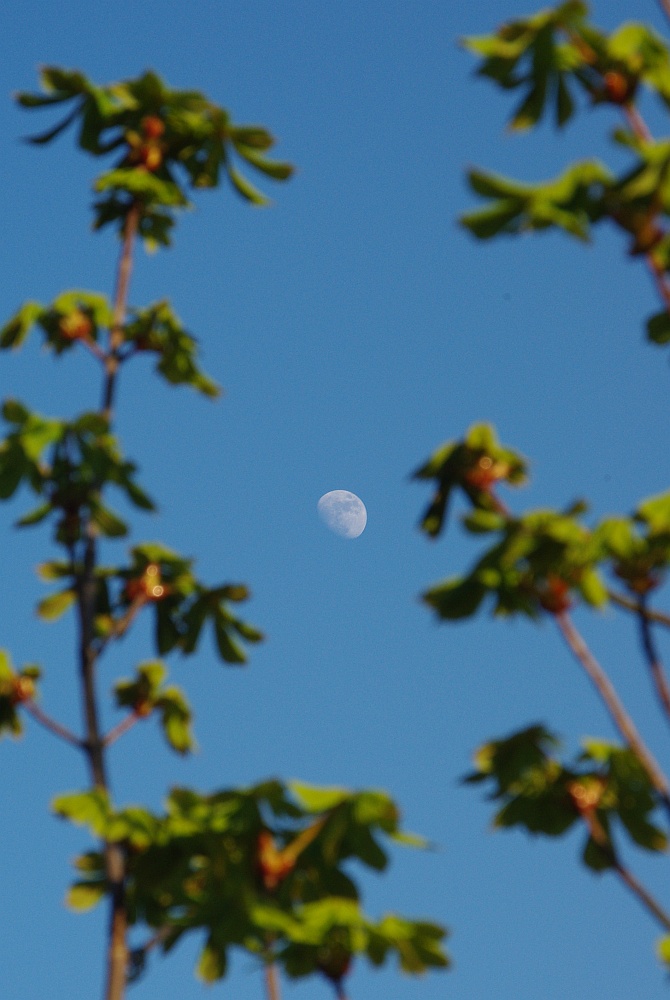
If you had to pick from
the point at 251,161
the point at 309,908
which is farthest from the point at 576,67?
the point at 309,908

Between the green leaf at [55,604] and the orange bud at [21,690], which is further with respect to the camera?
the green leaf at [55,604]

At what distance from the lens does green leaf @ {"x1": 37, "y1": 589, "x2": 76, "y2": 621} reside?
746 centimetres

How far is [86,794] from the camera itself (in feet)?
20.5

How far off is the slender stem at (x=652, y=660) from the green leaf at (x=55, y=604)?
345 cm

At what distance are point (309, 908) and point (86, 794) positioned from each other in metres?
1.31

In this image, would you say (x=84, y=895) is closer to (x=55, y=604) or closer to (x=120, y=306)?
(x=55, y=604)

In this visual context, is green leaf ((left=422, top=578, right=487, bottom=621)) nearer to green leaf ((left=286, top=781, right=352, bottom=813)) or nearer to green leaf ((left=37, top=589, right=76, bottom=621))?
green leaf ((left=286, top=781, right=352, bottom=813))

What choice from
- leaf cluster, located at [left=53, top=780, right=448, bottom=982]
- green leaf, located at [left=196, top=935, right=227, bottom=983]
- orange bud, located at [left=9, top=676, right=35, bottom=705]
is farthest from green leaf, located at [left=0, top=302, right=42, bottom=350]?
green leaf, located at [left=196, top=935, right=227, bottom=983]

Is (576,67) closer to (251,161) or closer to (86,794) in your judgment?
(251,161)

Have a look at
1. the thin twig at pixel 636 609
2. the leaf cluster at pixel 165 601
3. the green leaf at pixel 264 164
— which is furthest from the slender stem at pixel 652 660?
the green leaf at pixel 264 164

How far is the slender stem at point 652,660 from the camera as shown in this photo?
5.67 m

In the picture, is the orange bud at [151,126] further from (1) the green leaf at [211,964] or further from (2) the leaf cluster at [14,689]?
(1) the green leaf at [211,964]

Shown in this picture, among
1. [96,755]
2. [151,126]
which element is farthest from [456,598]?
[151,126]

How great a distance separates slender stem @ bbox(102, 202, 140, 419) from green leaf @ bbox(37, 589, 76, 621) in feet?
3.69
